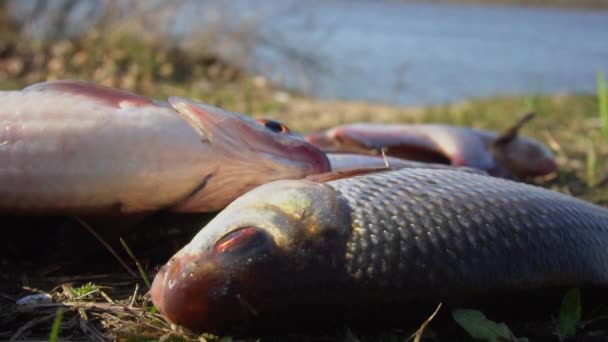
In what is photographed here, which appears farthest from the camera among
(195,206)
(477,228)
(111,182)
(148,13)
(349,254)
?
(148,13)

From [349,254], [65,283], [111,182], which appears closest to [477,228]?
[349,254]

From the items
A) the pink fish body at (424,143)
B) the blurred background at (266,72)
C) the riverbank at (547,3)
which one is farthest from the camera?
the riverbank at (547,3)

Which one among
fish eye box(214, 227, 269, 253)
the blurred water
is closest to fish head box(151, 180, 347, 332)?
fish eye box(214, 227, 269, 253)

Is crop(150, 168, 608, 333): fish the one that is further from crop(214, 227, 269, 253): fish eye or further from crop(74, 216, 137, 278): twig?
crop(74, 216, 137, 278): twig

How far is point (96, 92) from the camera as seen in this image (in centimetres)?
201

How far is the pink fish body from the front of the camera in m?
3.31

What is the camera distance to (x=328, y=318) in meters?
1.52

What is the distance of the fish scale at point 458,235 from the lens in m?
1.52

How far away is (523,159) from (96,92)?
8.14 feet

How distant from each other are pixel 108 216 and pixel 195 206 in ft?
0.83

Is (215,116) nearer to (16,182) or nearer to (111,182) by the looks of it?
(111,182)

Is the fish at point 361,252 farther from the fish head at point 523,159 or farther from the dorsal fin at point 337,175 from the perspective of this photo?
the fish head at point 523,159

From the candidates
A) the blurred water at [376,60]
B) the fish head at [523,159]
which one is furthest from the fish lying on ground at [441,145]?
the blurred water at [376,60]

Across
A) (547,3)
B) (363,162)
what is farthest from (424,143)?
(547,3)
